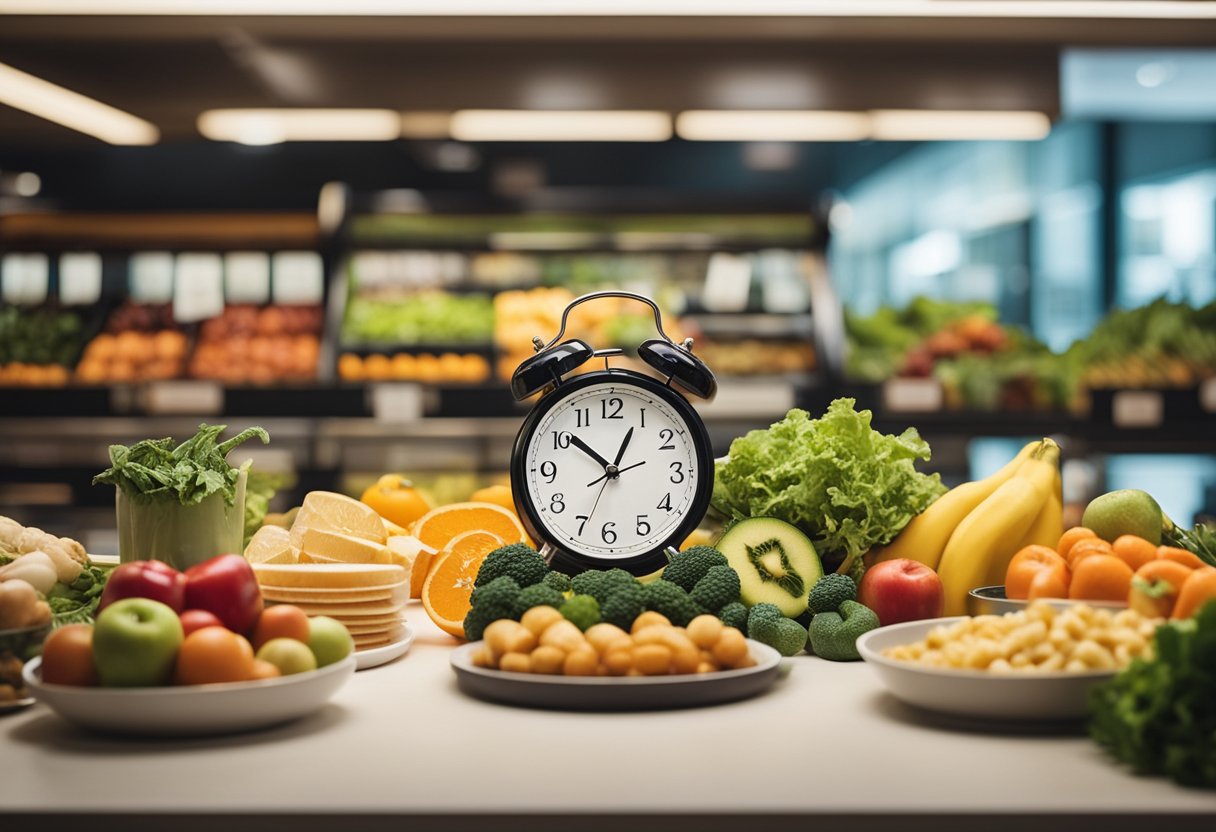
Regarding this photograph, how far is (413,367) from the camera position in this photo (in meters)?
5.92

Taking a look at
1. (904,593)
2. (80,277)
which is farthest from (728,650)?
(80,277)

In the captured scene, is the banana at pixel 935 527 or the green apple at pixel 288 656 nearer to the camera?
the green apple at pixel 288 656

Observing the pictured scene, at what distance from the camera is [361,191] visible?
750 cm

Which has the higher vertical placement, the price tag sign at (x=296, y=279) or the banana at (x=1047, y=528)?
the price tag sign at (x=296, y=279)

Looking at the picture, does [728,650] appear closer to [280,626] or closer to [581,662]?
[581,662]

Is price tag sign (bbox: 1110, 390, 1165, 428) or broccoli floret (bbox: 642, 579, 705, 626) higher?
price tag sign (bbox: 1110, 390, 1165, 428)

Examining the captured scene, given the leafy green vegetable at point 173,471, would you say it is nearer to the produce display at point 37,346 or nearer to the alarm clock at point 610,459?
the alarm clock at point 610,459

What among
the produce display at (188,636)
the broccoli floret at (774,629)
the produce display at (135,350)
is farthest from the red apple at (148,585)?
the produce display at (135,350)

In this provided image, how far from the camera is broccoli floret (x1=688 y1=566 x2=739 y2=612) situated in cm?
195

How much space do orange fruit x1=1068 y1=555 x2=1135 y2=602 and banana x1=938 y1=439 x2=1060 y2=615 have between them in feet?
1.01

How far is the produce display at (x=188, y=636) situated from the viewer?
151 centimetres

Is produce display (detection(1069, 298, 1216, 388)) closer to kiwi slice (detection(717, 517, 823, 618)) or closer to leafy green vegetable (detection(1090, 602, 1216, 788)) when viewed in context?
kiwi slice (detection(717, 517, 823, 618))

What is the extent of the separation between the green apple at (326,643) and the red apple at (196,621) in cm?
14

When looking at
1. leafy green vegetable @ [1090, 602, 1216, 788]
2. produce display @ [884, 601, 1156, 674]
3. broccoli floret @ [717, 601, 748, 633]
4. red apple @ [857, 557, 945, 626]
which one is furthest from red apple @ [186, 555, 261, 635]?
leafy green vegetable @ [1090, 602, 1216, 788]
